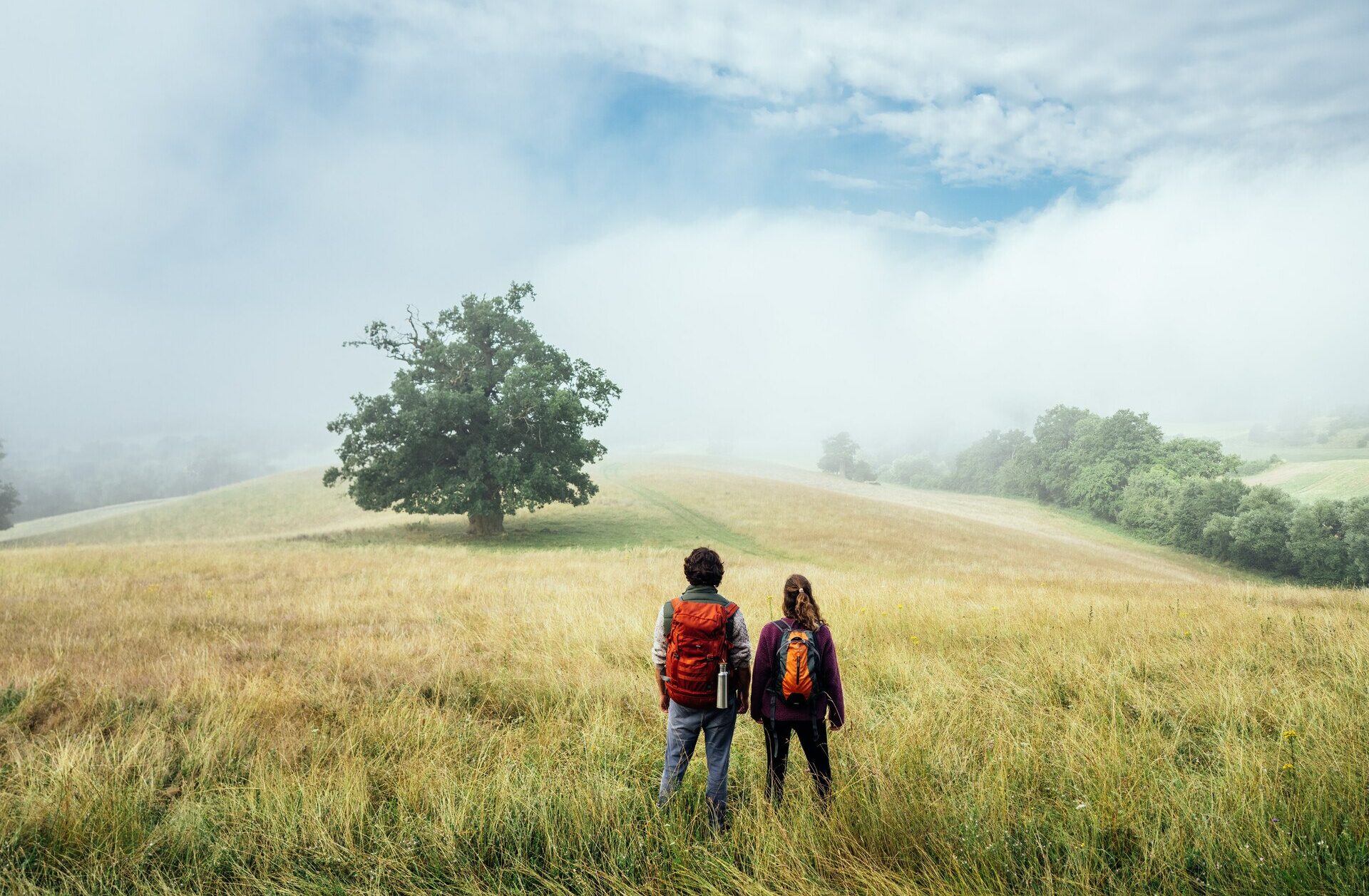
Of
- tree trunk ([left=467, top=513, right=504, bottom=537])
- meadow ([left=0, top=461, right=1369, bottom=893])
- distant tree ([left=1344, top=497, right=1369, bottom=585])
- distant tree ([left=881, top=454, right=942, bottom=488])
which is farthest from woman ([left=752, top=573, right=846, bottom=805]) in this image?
distant tree ([left=881, top=454, right=942, bottom=488])

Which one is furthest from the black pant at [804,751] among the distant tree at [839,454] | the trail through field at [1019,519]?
the distant tree at [839,454]

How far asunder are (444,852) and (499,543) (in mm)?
23357

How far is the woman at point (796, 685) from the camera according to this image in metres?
3.40

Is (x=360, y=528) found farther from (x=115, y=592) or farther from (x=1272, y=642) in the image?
(x=1272, y=642)

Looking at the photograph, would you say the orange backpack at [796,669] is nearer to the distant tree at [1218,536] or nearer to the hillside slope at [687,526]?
the hillside slope at [687,526]

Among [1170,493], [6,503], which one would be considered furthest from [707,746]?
[6,503]

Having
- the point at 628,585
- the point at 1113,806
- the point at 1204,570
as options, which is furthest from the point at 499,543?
the point at 1204,570

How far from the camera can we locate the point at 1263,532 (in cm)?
4416

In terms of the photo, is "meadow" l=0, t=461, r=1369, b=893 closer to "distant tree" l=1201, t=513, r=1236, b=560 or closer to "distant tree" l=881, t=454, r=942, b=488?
"distant tree" l=1201, t=513, r=1236, b=560

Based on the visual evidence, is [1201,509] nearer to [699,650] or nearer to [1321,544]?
[1321,544]

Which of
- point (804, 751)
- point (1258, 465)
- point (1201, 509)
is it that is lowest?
point (1201, 509)

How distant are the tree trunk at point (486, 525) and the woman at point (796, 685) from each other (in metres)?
25.6

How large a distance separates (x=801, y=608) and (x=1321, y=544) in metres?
59.3

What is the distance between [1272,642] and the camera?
278 inches
